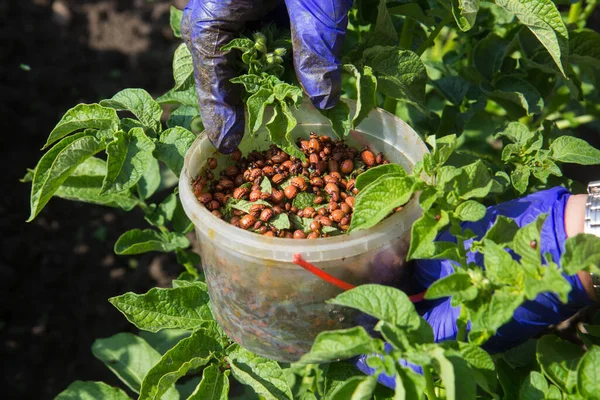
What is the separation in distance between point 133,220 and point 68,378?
0.82m

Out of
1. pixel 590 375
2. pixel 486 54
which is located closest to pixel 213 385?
pixel 590 375

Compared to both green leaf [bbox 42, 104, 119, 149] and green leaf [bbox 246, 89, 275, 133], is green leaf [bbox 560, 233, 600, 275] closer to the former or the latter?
green leaf [bbox 246, 89, 275, 133]

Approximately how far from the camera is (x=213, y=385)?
172cm

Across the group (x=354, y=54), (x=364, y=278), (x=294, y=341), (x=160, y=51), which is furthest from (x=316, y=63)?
(x=160, y=51)

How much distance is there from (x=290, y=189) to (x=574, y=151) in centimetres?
75

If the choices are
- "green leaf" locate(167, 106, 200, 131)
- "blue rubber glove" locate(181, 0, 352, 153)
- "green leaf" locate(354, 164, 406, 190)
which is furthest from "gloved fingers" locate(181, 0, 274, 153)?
"green leaf" locate(354, 164, 406, 190)

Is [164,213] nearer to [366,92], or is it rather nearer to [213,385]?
[213,385]

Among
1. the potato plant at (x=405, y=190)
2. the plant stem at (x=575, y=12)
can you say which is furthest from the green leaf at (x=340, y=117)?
the plant stem at (x=575, y=12)

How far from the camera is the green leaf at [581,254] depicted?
1229 mm

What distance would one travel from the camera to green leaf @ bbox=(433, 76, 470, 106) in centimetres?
225

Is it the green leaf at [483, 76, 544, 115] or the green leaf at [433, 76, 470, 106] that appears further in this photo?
the green leaf at [433, 76, 470, 106]

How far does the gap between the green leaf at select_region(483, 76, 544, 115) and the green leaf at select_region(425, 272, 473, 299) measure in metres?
0.85

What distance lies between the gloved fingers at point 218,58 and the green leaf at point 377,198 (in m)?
0.49

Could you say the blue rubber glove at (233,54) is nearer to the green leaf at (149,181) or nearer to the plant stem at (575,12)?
the green leaf at (149,181)
